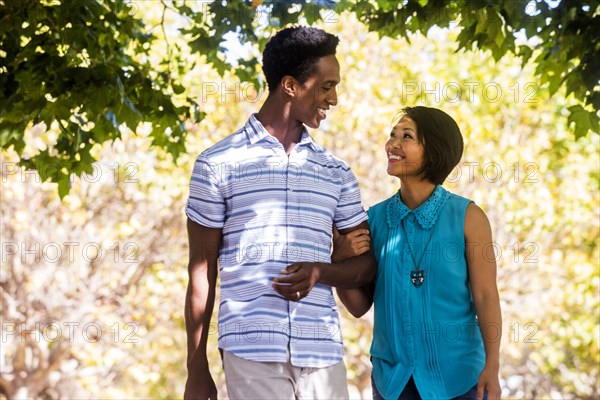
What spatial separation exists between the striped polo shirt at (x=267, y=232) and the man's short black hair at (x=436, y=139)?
1.48 ft

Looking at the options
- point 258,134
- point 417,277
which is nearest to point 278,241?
point 258,134

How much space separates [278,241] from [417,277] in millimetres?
664

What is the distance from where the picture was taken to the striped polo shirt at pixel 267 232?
10.7ft

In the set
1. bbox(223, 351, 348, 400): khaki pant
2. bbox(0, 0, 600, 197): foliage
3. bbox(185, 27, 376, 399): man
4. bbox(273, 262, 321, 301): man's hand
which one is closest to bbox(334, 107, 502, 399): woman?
bbox(185, 27, 376, 399): man

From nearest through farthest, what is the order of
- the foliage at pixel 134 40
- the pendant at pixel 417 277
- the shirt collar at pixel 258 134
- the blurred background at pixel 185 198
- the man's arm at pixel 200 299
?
the man's arm at pixel 200 299
the shirt collar at pixel 258 134
the pendant at pixel 417 277
the foliage at pixel 134 40
the blurred background at pixel 185 198

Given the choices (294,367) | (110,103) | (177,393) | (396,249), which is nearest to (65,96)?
(110,103)

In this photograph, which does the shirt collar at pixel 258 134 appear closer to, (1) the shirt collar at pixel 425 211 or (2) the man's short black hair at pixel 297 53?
(2) the man's short black hair at pixel 297 53

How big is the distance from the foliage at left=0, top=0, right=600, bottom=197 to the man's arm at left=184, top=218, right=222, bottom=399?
6.63 feet

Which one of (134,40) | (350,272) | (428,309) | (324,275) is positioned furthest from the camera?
(134,40)

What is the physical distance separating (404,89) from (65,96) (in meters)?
7.50

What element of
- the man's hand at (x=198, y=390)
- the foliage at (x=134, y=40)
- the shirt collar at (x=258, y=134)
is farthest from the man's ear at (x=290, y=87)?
the foliage at (x=134, y=40)

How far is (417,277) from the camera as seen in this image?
3771mm

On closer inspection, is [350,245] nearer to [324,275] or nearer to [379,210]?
[324,275]

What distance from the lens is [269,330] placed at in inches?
128
